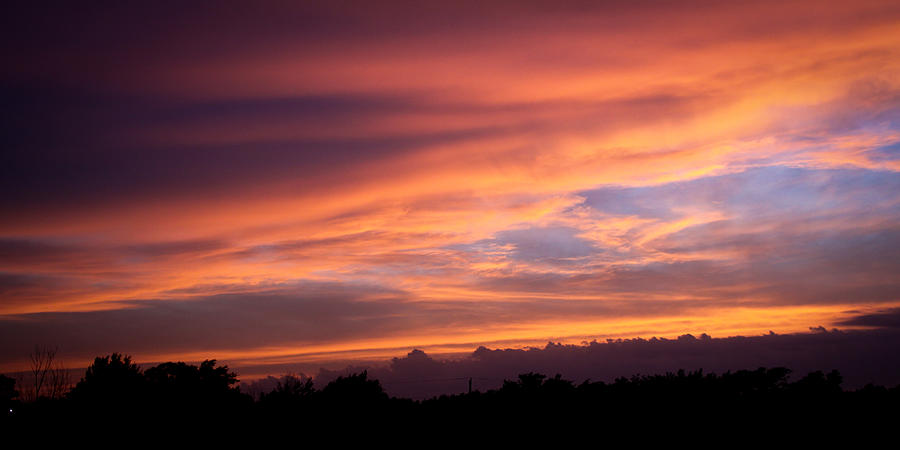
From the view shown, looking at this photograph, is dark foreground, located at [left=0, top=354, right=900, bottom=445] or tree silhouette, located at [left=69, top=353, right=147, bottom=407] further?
tree silhouette, located at [left=69, top=353, right=147, bottom=407]

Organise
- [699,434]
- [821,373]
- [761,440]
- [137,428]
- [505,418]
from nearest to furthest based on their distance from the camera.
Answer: [761,440], [699,434], [821,373], [505,418], [137,428]

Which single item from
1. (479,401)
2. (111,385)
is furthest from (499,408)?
(111,385)

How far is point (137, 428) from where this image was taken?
32125 millimetres

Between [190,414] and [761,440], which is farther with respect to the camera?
[190,414]

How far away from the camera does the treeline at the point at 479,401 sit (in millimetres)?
22453

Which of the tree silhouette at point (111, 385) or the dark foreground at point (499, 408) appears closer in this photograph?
the dark foreground at point (499, 408)

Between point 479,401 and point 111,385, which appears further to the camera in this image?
point 111,385

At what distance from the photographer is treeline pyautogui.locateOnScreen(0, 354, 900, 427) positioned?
22453 millimetres

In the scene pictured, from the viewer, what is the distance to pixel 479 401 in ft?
105

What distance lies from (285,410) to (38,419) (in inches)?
476

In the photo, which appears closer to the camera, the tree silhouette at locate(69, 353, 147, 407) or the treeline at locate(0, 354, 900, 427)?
the treeline at locate(0, 354, 900, 427)

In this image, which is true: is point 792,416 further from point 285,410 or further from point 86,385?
point 86,385

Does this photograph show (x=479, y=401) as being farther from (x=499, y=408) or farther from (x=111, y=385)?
(x=111, y=385)

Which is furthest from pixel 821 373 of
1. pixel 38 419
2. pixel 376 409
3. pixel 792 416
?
pixel 38 419
